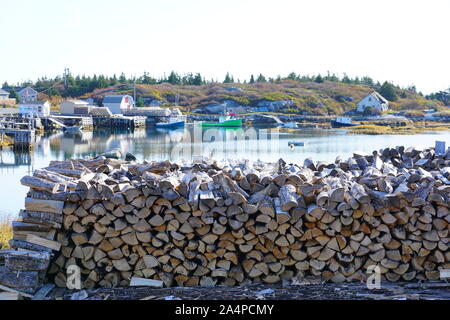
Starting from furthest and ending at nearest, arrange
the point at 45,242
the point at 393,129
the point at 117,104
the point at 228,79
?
the point at 228,79, the point at 117,104, the point at 393,129, the point at 45,242

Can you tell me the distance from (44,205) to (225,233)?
2.53 metres

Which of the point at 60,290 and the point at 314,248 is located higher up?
the point at 314,248

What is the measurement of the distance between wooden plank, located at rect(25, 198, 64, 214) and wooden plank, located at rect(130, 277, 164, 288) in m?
1.40

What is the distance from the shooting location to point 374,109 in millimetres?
105875

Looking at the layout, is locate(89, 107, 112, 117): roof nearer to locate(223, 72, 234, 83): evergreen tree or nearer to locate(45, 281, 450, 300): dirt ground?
locate(223, 72, 234, 83): evergreen tree

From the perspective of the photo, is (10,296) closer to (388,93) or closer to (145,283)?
(145,283)

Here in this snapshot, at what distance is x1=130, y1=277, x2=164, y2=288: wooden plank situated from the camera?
796 centimetres

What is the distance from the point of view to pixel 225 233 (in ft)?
26.2

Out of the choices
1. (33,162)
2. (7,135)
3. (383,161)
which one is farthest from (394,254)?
(7,135)

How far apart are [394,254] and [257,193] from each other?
82.9 inches

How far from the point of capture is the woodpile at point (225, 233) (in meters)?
7.92

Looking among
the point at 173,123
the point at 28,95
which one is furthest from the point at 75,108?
the point at 28,95

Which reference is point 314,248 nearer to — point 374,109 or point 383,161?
point 383,161

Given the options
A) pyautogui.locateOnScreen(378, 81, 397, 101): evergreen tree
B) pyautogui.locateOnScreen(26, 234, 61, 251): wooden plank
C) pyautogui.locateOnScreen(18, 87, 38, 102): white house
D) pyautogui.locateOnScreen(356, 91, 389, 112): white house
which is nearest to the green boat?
pyautogui.locateOnScreen(356, 91, 389, 112): white house
